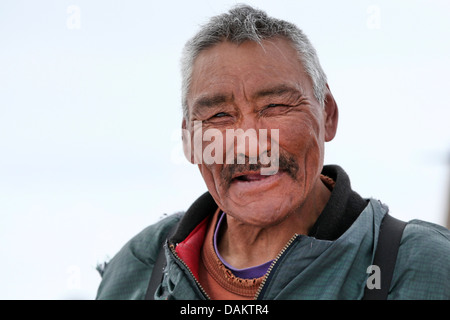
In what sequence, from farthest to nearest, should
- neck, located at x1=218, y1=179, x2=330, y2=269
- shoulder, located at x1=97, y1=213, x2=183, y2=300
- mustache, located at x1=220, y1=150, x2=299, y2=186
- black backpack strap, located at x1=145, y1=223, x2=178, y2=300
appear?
shoulder, located at x1=97, y1=213, x2=183, y2=300, black backpack strap, located at x1=145, y1=223, x2=178, y2=300, neck, located at x1=218, y1=179, x2=330, y2=269, mustache, located at x1=220, y1=150, x2=299, y2=186

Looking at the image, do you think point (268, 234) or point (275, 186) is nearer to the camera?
point (275, 186)

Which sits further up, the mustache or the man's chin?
the mustache

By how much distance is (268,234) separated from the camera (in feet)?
6.73

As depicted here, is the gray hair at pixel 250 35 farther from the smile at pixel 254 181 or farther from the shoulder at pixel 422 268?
the shoulder at pixel 422 268

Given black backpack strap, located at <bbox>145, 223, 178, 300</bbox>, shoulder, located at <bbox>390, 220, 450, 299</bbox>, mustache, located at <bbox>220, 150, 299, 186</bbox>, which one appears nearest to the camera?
shoulder, located at <bbox>390, 220, 450, 299</bbox>

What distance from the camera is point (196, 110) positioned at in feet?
6.40

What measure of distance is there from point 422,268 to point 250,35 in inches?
39.7

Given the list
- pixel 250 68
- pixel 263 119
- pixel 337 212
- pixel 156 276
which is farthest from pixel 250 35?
pixel 156 276

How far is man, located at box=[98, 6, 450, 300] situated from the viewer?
1.70 meters

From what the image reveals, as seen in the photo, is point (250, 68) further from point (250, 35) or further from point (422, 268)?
point (422, 268)

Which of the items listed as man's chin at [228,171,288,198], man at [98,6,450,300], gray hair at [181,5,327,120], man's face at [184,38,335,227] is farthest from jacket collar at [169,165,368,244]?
gray hair at [181,5,327,120]

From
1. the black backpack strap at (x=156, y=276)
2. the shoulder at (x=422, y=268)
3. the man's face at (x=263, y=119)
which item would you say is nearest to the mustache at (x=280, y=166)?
the man's face at (x=263, y=119)

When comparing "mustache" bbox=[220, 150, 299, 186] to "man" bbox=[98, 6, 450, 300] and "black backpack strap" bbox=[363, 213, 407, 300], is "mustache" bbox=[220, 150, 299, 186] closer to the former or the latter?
"man" bbox=[98, 6, 450, 300]
